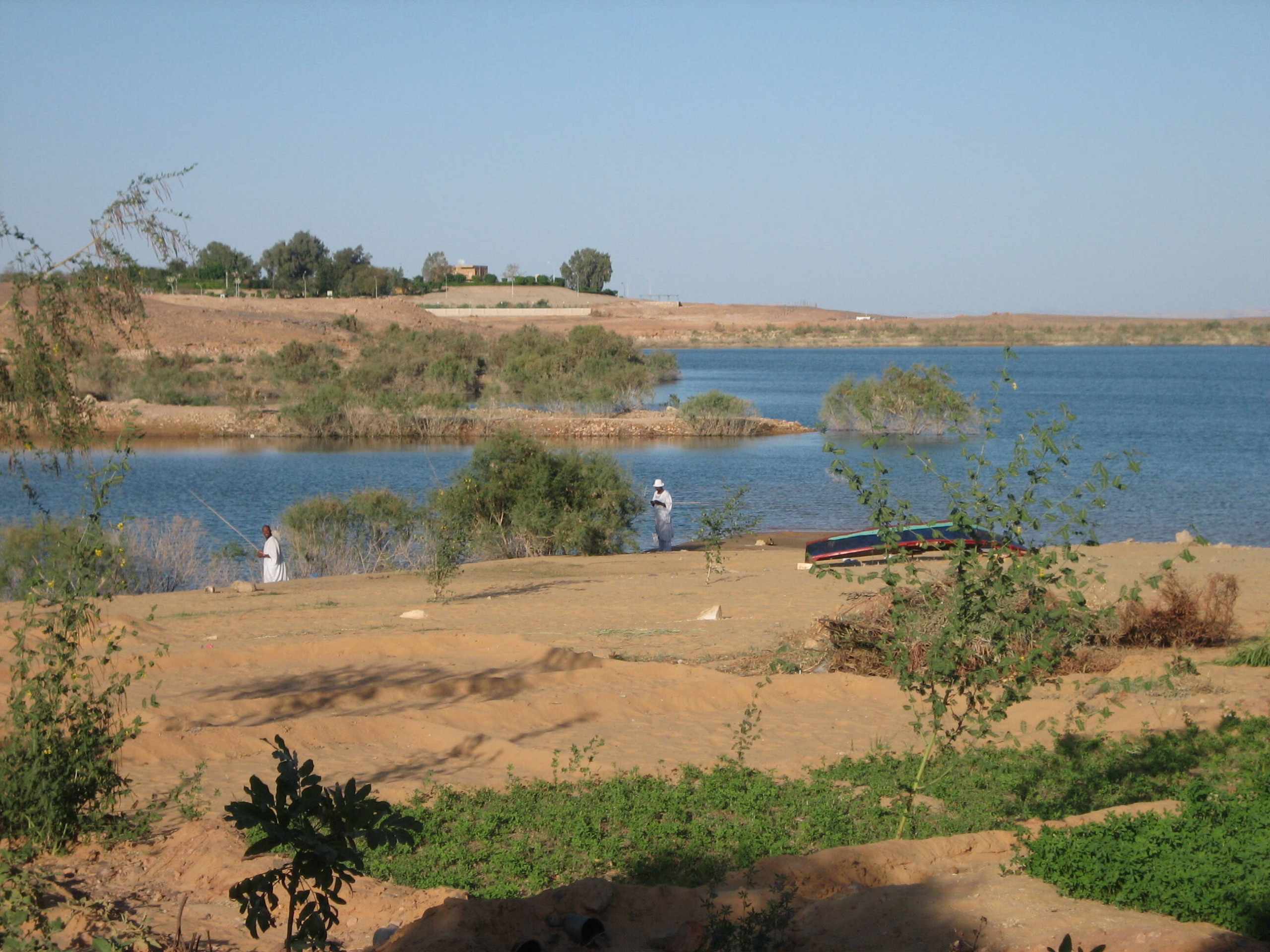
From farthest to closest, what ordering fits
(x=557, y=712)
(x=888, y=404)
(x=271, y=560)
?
(x=888, y=404)
(x=271, y=560)
(x=557, y=712)

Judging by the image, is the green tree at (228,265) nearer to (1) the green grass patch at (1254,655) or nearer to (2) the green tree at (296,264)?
(2) the green tree at (296,264)

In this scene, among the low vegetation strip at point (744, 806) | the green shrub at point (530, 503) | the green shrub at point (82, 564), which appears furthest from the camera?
the green shrub at point (530, 503)

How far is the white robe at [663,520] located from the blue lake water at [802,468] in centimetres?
411

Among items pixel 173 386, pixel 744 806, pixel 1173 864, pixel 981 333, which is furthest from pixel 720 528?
pixel 981 333

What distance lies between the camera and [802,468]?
36344 mm

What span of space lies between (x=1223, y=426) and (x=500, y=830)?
51562 millimetres

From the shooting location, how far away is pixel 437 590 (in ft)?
48.8

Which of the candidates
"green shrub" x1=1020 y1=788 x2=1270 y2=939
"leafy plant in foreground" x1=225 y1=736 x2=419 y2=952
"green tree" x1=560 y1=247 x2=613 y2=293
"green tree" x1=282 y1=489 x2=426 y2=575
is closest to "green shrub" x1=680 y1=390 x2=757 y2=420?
"green tree" x1=282 y1=489 x2=426 y2=575

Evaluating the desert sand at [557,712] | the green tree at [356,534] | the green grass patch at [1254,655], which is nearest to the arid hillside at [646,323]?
the green tree at [356,534]

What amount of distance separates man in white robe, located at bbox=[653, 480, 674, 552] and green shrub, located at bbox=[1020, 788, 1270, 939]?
47.9 ft

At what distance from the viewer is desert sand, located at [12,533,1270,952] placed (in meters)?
4.91

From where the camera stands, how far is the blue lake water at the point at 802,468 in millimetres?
26547

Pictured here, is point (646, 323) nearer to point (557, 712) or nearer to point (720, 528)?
point (720, 528)

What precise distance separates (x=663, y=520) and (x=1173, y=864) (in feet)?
51.1
